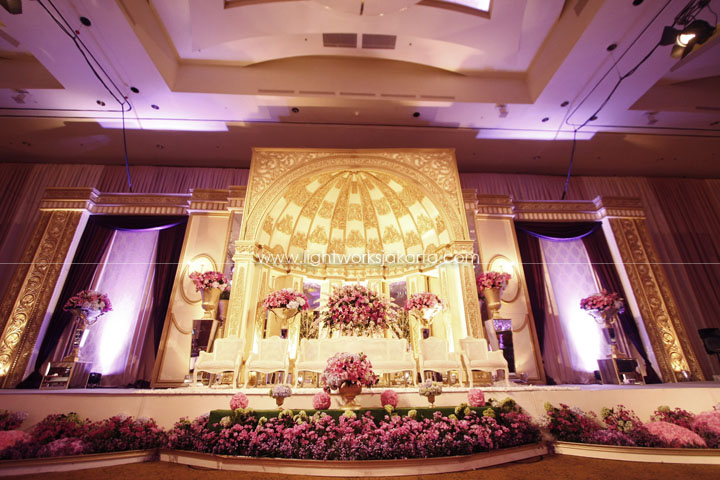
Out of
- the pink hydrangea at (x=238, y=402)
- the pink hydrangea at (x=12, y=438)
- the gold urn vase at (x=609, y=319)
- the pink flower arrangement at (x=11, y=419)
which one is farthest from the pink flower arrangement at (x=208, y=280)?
the gold urn vase at (x=609, y=319)

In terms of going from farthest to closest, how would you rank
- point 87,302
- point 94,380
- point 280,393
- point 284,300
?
point 94,380 → point 87,302 → point 284,300 → point 280,393

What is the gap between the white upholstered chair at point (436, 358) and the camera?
18.3ft

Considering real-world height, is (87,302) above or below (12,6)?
below

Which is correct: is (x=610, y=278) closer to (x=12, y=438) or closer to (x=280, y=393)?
(x=280, y=393)

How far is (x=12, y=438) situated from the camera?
3.18m

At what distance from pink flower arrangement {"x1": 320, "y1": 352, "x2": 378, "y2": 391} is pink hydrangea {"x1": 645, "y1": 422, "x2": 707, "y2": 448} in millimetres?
2981

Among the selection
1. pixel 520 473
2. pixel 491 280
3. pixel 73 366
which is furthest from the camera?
pixel 491 280

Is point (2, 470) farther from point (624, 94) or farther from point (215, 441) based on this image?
point (624, 94)

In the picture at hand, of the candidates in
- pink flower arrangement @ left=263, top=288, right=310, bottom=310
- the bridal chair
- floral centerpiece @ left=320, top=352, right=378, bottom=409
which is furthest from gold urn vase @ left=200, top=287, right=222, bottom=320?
floral centerpiece @ left=320, top=352, right=378, bottom=409

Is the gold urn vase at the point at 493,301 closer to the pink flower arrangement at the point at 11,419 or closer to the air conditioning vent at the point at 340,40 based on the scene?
the air conditioning vent at the point at 340,40

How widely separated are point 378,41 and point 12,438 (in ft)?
25.9

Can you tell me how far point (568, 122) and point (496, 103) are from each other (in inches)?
84.8

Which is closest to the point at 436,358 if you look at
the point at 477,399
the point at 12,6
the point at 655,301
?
the point at 477,399

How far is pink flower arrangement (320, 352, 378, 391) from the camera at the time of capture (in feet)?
12.0
